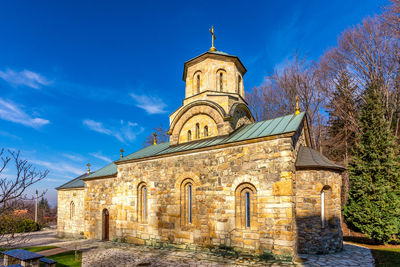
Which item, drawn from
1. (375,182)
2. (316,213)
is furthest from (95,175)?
(375,182)

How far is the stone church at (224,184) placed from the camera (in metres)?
8.80

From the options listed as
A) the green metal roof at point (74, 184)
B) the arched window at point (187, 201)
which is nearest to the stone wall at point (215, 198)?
the arched window at point (187, 201)

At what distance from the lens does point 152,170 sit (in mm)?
12570

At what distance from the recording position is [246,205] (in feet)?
30.8

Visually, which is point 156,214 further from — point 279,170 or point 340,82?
point 340,82

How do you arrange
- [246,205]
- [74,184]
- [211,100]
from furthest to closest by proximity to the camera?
[74,184] → [211,100] → [246,205]

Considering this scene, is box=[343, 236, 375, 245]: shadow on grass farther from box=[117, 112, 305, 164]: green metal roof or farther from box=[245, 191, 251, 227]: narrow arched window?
box=[117, 112, 305, 164]: green metal roof

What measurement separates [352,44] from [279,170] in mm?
13973

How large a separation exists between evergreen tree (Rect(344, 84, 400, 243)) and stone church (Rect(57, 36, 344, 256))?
3597 millimetres

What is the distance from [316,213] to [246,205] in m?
2.54

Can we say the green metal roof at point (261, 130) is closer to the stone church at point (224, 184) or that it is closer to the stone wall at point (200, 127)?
the stone church at point (224, 184)

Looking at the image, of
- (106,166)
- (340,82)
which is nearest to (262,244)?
(106,166)

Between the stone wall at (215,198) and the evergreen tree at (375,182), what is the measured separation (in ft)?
20.9

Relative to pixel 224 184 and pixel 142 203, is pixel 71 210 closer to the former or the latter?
pixel 142 203
